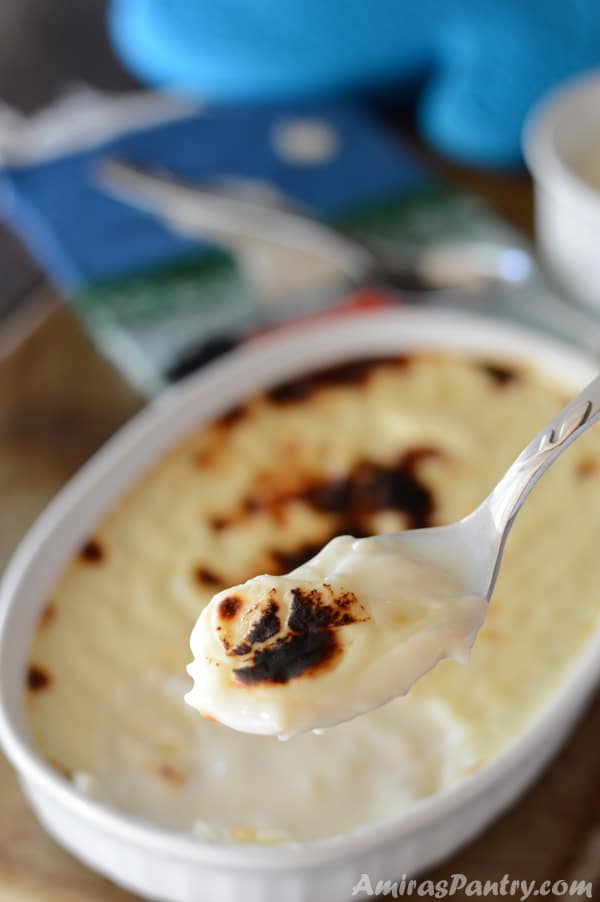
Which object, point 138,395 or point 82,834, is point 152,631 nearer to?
point 82,834

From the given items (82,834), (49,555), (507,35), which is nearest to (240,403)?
(49,555)

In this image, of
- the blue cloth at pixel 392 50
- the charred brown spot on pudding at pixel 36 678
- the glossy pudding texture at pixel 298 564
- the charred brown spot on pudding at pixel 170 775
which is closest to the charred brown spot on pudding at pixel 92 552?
the glossy pudding texture at pixel 298 564

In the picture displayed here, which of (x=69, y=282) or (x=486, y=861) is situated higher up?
(x=69, y=282)

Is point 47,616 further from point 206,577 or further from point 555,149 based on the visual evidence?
point 555,149

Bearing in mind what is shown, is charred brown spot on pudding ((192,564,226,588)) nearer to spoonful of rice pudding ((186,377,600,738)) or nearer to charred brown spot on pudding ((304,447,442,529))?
charred brown spot on pudding ((304,447,442,529))

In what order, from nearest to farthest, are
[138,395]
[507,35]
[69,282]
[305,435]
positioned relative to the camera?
[305,435]
[138,395]
[69,282]
[507,35]

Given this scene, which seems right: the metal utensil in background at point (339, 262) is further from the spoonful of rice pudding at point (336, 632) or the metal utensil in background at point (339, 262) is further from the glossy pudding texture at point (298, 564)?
the spoonful of rice pudding at point (336, 632)
